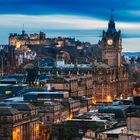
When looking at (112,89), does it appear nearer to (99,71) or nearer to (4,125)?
(99,71)

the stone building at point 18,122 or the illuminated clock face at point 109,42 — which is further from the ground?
the illuminated clock face at point 109,42

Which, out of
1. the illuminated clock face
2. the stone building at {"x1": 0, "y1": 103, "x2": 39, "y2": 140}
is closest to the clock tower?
the illuminated clock face

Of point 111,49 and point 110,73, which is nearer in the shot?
point 110,73

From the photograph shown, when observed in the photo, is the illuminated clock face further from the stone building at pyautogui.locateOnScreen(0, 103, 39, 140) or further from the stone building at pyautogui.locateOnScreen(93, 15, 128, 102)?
the stone building at pyautogui.locateOnScreen(0, 103, 39, 140)

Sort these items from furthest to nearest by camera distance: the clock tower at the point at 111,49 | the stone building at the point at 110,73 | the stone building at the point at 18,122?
the clock tower at the point at 111,49, the stone building at the point at 110,73, the stone building at the point at 18,122

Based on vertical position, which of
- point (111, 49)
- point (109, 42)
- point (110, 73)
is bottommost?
point (110, 73)

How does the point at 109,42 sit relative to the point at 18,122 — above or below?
above

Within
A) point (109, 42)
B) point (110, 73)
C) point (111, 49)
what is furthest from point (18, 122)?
point (111, 49)

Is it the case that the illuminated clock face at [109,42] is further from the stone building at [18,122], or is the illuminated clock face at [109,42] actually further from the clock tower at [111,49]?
the stone building at [18,122]

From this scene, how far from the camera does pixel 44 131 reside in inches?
3974

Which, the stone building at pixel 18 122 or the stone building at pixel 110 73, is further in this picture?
the stone building at pixel 110 73

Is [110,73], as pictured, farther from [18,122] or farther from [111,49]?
[18,122]

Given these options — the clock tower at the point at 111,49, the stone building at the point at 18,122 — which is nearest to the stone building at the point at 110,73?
the clock tower at the point at 111,49

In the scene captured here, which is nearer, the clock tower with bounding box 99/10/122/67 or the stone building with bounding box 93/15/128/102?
the stone building with bounding box 93/15/128/102
